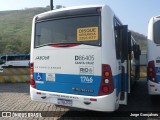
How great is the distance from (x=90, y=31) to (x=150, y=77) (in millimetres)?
3019

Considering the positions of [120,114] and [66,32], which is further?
[120,114]

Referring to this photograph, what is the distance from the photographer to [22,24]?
129875mm

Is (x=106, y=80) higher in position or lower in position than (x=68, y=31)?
lower

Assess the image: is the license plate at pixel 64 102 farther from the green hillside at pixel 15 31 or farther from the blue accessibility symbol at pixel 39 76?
the green hillside at pixel 15 31

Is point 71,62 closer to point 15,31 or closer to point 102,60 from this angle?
point 102,60

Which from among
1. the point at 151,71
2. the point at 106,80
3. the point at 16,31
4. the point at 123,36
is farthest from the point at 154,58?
the point at 16,31

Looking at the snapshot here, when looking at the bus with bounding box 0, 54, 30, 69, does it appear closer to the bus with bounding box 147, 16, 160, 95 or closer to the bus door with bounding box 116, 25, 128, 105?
the bus with bounding box 147, 16, 160, 95

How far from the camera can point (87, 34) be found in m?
7.56

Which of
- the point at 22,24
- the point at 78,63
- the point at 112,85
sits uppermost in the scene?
the point at 22,24

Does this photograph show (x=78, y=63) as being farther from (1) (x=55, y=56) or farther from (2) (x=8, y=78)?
(2) (x=8, y=78)

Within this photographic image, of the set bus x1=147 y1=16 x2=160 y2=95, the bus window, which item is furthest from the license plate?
bus x1=147 y1=16 x2=160 y2=95

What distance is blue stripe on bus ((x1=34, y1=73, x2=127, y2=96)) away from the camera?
293 inches

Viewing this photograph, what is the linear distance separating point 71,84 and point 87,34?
4.51 feet

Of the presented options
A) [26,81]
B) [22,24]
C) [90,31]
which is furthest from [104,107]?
[22,24]
